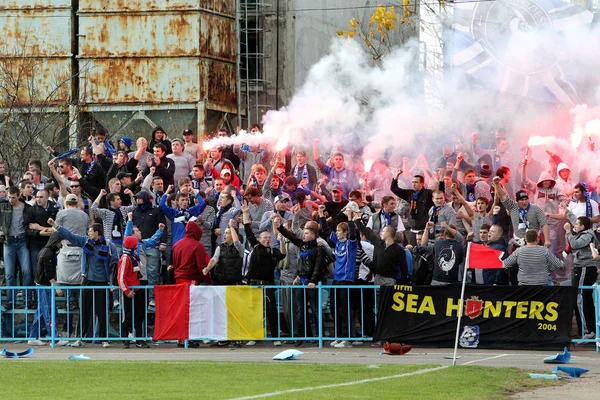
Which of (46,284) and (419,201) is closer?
(46,284)

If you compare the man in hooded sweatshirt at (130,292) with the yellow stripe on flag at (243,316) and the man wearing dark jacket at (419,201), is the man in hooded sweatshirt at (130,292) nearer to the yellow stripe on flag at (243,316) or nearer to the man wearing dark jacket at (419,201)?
the yellow stripe on flag at (243,316)

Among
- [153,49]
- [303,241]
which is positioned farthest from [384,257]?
[153,49]

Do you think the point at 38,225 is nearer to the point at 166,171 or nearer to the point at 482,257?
the point at 166,171

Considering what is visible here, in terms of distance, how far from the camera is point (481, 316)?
2112cm

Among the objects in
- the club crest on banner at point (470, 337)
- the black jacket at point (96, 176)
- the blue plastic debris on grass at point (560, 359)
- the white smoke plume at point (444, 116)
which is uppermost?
the white smoke plume at point (444, 116)

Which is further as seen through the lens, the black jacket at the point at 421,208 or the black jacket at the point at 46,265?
the black jacket at the point at 421,208

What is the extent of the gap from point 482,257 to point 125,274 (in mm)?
6264

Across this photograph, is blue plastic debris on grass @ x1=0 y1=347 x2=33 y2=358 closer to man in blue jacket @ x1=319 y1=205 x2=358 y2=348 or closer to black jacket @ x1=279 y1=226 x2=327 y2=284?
black jacket @ x1=279 y1=226 x2=327 y2=284

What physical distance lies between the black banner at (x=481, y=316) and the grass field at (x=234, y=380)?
2770mm

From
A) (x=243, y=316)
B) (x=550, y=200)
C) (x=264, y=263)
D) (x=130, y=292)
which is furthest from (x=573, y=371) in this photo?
(x=130, y=292)

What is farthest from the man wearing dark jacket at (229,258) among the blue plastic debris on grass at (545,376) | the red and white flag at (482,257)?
the blue plastic debris on grass at (545,376)

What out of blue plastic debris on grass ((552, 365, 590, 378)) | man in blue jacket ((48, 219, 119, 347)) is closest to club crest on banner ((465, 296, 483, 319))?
blue plastic debris on grass ((552, 365, 590, 378))

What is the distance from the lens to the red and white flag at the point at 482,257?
1961 cm

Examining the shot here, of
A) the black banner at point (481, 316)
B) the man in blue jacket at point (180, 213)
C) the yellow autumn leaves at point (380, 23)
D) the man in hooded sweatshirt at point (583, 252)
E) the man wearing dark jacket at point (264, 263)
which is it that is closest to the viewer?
the black banner at point (481, 316)
